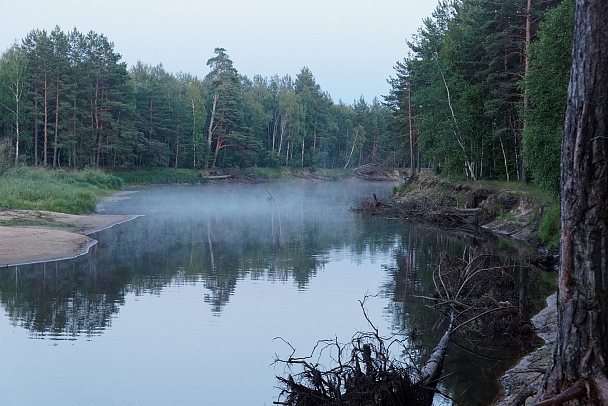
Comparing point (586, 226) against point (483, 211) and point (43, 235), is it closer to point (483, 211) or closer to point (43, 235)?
point (43, 235)

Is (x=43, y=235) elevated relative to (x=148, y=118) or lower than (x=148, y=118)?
lower

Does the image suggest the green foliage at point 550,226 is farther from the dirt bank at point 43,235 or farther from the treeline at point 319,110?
the dirt bank at point 43,235

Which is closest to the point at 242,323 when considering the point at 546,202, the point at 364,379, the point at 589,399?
the point at 364,379

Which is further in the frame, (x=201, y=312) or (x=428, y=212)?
(x=428, y=212)

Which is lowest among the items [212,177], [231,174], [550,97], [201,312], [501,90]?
[201,312]

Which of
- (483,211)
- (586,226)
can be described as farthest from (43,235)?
(586,226)

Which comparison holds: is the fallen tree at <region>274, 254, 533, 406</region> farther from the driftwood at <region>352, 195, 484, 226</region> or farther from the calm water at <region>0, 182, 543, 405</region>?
the driftwood at <region>352, 195, 484, 226</region>

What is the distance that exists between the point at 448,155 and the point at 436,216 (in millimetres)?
9499

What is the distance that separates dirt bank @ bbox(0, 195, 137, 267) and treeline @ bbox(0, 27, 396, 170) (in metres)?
19.1

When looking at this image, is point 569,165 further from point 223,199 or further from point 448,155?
point 223,199

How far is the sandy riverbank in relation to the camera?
65.6 ft

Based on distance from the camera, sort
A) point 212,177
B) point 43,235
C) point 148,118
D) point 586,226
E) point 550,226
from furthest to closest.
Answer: point 212,177
point 148,118
point 43,235
point 550,226
point 586,226

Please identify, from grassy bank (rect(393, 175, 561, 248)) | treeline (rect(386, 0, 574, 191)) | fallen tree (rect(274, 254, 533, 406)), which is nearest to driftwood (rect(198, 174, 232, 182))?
treeline (rect(386, 0, 574, 191))

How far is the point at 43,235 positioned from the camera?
75.8 ft
